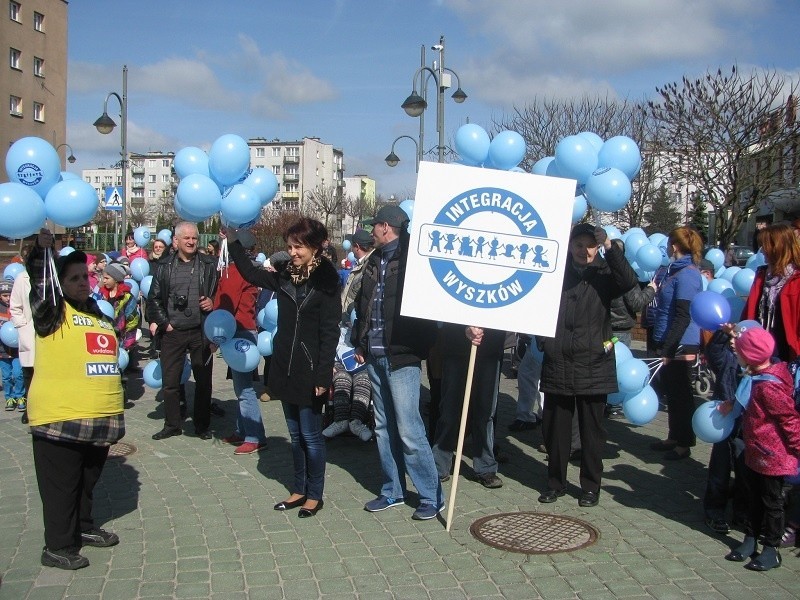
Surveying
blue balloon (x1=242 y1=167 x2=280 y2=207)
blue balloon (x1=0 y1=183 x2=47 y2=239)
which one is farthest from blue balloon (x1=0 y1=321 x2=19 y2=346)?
blue balloon (x1=0 y1=183 x2=47 y2=239)

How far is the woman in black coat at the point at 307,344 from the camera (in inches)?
215

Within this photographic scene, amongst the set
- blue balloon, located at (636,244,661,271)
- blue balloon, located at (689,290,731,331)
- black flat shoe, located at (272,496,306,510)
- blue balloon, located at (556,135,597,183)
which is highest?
blue balloon, located at (556,135,597,183)

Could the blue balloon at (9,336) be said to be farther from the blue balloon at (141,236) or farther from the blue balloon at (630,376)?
the blue balloon at (630,376)

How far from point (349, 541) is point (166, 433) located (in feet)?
11.1

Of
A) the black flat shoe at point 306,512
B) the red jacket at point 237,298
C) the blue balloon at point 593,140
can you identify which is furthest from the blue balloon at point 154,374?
the blue balloon at point 593,140

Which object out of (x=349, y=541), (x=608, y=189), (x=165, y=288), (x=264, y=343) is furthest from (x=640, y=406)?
(x=165, y=288)

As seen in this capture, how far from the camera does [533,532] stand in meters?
5.17

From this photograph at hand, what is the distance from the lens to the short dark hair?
18.1 ft

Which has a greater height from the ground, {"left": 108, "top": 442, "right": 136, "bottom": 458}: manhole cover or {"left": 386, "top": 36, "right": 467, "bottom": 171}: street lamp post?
{"left": 386, "top": 36, "right": 467, "bottom": 171}: street lamp post

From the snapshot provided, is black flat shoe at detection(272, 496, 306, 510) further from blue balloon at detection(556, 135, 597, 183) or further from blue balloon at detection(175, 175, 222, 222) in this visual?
blue balloon at detection(556, 135, 597, 183)

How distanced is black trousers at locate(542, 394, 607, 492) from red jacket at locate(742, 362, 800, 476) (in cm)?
125

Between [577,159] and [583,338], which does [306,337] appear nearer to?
[583,338]

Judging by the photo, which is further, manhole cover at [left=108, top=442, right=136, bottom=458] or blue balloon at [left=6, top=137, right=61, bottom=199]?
manhole cover at [left=108, top=442, right=136, bottom=458]

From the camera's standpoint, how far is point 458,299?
5129 mm
